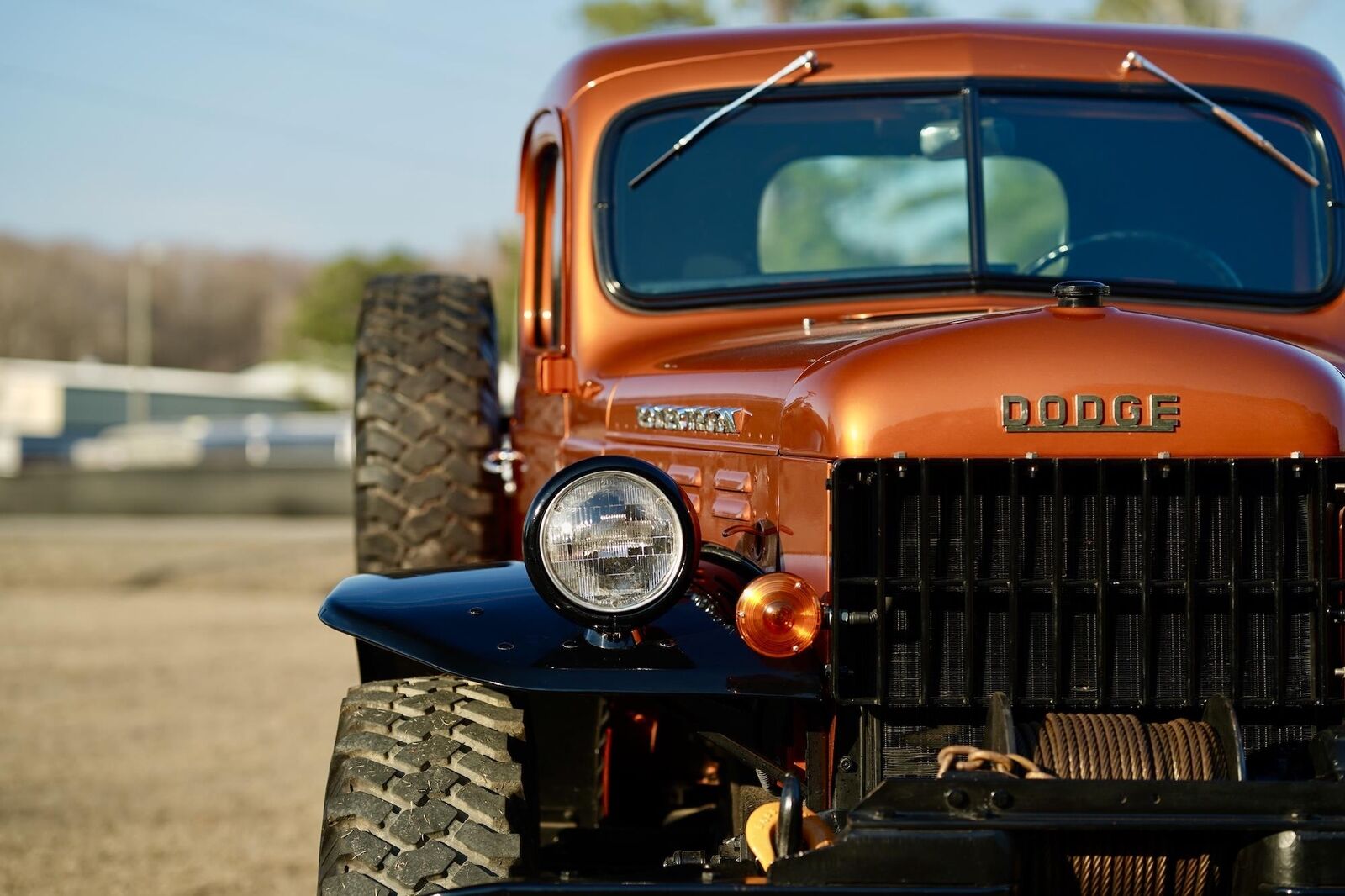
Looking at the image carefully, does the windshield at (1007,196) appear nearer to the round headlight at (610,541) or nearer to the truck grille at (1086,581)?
the truck grille at (1086,581)

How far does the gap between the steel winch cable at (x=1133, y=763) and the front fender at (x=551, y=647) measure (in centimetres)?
42

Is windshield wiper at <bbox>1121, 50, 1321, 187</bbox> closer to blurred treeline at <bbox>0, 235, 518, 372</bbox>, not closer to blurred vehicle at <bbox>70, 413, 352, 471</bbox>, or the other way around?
blurred vehicle at <bbox>70, 413, 352, 471</bbox>

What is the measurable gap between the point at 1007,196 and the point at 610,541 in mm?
1859

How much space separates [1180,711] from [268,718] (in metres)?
Answer: 6.45

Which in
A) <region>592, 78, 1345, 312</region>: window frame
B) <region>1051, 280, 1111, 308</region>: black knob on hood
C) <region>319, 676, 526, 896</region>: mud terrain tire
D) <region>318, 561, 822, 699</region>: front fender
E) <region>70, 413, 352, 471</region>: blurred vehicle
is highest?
<region>70, 413, 352, 471</region>: blurred vehicle

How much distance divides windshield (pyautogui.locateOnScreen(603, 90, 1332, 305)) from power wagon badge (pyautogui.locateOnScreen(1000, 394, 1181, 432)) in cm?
108

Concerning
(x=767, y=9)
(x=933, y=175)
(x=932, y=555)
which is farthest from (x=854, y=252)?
(x=767, y=9)

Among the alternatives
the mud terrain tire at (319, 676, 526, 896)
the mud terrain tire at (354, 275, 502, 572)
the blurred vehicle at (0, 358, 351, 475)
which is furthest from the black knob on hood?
the blurred vehicle at (0, 358, 351, 475)

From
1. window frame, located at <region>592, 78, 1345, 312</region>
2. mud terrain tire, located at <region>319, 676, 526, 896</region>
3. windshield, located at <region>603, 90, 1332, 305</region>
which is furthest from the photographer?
windshield, located at <region>603, 90, 1332, 305</region>

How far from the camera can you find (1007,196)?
163 inches

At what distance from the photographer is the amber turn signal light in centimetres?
282

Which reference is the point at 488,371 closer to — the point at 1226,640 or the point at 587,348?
the point at 587,348

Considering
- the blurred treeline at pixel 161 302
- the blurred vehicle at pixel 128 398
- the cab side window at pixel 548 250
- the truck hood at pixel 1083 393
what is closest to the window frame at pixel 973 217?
the cab side window at pixel 548 250

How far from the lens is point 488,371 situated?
5.00m
